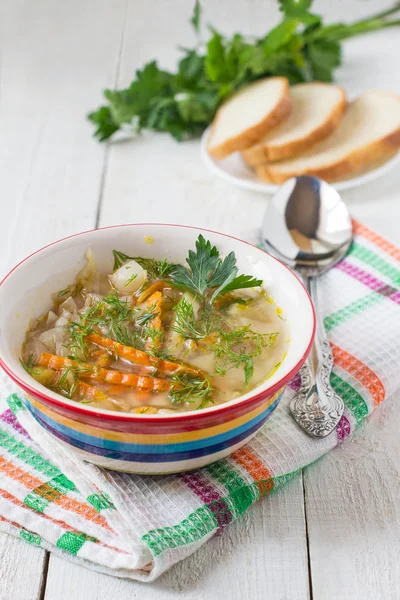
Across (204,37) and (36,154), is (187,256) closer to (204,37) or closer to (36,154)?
(36,154)

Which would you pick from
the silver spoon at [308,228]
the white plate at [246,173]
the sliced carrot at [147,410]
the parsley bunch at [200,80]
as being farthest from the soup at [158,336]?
the parsley bunch at [200,80]

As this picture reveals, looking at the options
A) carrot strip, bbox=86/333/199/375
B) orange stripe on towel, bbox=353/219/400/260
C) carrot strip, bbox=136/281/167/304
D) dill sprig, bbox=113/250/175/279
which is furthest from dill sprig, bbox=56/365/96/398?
orange stripe on towel, bbox=353/219/400/260

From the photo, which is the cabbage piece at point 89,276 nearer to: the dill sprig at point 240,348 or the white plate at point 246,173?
the dill sprig at point 240,348

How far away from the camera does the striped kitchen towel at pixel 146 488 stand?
179cm

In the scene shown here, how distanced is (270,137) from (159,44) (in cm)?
162

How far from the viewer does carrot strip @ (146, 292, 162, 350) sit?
200 centimetres

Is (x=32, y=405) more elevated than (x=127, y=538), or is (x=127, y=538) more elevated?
(x=32, y=405)

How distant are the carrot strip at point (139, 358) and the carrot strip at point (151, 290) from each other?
0.68 ft

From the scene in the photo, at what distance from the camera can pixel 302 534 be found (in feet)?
6.19

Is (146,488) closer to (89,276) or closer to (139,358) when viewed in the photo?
(139,358)

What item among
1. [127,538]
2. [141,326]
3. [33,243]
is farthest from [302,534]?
[33,243]

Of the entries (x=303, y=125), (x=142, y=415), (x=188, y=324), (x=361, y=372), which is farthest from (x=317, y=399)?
(x=303, y=125)

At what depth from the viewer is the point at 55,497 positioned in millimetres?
1928

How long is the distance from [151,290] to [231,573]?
0.83 meters
